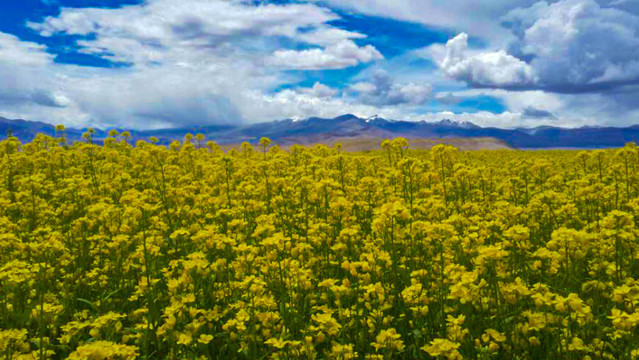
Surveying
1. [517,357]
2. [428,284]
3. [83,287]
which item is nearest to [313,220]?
[428,284]

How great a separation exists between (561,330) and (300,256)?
360 cm

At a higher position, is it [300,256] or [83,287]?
[300,256]

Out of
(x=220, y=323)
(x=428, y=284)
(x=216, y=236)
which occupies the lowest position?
(x=220, y=323)

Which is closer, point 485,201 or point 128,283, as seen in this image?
point 128,283

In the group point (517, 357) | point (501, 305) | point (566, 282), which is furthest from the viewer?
point (566, 282)

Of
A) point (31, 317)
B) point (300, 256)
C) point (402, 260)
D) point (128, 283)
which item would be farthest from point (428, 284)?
point (31, 317)

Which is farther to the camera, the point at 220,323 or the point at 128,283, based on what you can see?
the point at 128,283

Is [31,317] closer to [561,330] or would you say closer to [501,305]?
[501,305]

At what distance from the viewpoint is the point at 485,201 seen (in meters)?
10.7

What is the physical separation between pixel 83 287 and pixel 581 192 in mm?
9700

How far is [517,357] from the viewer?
425 cm

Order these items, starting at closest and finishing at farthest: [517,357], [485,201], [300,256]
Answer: [517,357] → [300,256] → [485,201]

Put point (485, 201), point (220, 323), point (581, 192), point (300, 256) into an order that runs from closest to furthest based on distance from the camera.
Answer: point (220, 323) → point (300, 256) → point (581, 192) → point (485, 201)

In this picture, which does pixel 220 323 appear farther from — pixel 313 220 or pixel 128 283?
pixel 313 220
